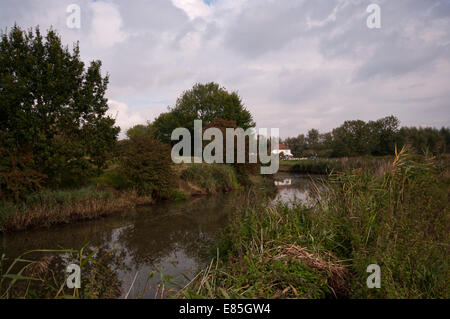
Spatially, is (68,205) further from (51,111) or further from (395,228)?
(395,228)

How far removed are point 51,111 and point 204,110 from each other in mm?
25471

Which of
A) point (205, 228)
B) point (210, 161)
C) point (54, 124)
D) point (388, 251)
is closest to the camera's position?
point (388, 251)

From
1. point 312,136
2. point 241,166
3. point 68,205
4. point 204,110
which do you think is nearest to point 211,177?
point 241,166

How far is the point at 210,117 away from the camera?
34.3m

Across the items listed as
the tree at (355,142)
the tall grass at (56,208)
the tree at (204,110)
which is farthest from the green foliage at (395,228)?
the tree at (355,142)

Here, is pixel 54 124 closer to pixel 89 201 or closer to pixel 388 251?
pixel 89 201

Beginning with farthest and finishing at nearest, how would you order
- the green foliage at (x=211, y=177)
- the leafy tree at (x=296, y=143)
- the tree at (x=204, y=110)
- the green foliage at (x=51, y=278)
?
1. the leafy tree at (x=296, y=143)
2. the tree at (x=204, y=110)
3. the green foliage at (x=211, y=177)
4. the green foliage at (x=51, y=278)

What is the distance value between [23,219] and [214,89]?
31.3 m

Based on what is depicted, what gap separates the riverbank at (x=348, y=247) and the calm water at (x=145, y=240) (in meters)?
1.08

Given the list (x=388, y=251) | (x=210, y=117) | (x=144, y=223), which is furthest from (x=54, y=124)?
(x=210, y=117)

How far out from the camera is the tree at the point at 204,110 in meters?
33.7

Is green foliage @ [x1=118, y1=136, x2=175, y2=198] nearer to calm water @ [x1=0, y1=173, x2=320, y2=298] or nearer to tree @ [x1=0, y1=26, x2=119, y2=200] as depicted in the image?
tree @ [x1=0, y1=26, x2=119, y2=200]

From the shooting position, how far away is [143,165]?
45.0ft

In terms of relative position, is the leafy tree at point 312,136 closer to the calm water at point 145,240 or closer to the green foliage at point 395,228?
the calm water at point 145,240
